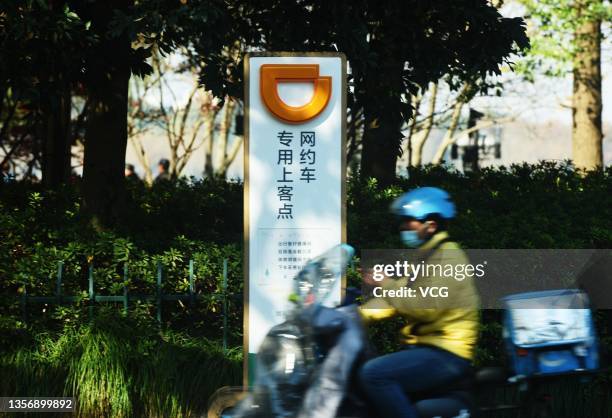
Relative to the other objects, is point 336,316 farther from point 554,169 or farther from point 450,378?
point 554,169

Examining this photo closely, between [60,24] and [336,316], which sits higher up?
[60,24]

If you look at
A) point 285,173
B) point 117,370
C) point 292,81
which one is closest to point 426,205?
point 285,173

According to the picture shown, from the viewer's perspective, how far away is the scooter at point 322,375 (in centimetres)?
462

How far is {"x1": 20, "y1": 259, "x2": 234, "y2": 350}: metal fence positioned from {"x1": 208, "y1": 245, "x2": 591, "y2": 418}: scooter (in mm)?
2905

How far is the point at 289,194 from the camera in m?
6.64

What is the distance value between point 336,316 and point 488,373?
0.84 meters

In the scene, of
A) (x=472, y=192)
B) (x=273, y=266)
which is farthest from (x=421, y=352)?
(x=472, y=192)

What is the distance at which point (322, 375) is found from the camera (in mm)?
4625

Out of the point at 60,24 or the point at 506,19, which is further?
the point at 506,19

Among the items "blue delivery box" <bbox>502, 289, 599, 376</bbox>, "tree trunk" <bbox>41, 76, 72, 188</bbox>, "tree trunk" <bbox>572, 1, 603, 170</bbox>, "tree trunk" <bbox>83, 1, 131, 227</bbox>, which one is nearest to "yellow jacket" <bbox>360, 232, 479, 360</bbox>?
"blue delivery box" <bbox>502, 289, 599, 376</bbox>

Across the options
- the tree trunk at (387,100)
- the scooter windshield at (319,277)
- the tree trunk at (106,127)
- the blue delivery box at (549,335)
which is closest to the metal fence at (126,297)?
the tree trunk at (106,127)

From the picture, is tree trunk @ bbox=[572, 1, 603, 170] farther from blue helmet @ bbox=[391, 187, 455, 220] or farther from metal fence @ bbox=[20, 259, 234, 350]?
blue helmet @ bbox=[391, 187, 455, 220]

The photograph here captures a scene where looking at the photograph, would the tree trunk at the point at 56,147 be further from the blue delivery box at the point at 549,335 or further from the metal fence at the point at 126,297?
the blue delivery box at the point at 549,335

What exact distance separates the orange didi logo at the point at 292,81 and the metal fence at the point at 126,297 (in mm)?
1655
